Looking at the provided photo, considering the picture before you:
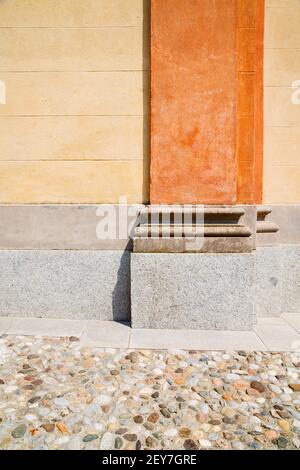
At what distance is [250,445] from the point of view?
1.71 metres

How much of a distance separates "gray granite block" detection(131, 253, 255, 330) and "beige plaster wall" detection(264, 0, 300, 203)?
1.29 meters

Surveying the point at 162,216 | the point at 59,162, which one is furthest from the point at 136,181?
the point at 59,162

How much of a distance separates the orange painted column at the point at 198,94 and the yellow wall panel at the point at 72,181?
0.93 ft

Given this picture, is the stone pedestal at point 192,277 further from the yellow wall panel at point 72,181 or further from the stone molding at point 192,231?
the yellow wall panel at point 72,181

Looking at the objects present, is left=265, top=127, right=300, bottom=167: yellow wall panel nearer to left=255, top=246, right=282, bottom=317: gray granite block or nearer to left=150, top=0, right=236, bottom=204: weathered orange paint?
left=150, top=0, right=236, bottom=204: weathered orange paint

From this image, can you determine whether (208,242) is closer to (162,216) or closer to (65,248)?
(162,216)

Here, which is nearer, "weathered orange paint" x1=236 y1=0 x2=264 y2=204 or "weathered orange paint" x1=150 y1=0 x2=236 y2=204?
"weathered orange paint" x1=150 y1=0 x2=236 y2=204

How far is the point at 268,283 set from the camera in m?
3.82

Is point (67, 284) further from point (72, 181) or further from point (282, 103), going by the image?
point (282, 103)

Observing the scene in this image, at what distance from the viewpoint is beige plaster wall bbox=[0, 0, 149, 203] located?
3420mm

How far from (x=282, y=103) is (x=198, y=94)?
1283mm

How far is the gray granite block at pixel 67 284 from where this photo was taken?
138 inches

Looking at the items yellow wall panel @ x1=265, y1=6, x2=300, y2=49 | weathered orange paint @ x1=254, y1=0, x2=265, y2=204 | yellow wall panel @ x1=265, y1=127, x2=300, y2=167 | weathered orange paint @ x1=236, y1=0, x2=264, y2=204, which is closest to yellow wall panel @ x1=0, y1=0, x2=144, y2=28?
weathered orange paint @ x1=236, y1=0, x2=264, y2=204

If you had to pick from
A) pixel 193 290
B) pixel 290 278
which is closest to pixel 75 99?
pixel 193 290
